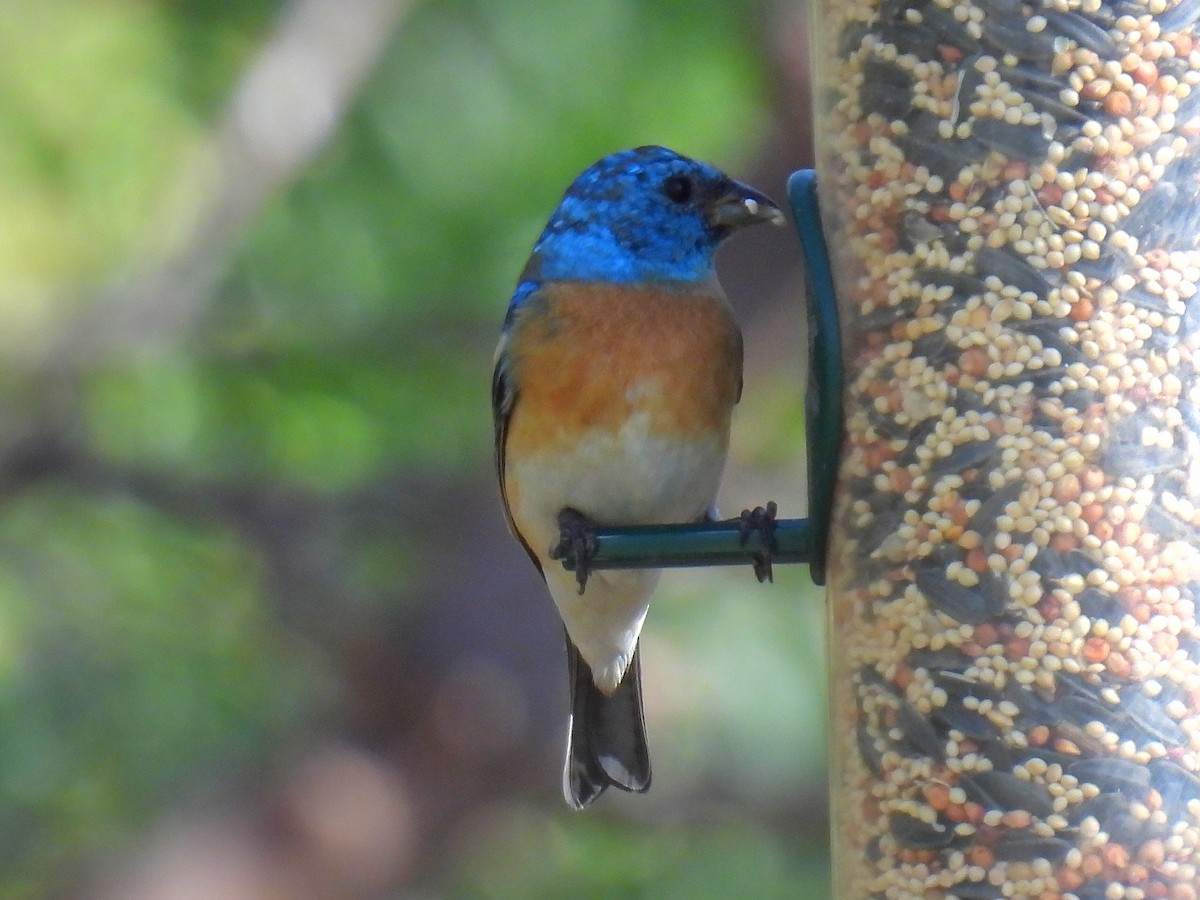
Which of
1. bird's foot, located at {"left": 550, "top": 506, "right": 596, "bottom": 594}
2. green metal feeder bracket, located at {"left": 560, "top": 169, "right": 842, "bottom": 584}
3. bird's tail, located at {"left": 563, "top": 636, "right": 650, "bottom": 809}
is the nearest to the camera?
green metal feeder bracket, located at {"left": 560, "top": 169, "right": 842, "bottom": 584}

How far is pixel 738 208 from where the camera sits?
4730mm

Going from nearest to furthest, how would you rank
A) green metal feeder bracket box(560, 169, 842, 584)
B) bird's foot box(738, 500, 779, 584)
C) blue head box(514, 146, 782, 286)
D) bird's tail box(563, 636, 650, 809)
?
green metal feeder bracket box(560, 169, 842, 584) → bird's foot box(738, 500, 779, 584) → blue head box(514, 146, 782, 286) → bird's tail box(563, 636, 650, 809)

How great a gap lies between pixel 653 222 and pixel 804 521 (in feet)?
4.23

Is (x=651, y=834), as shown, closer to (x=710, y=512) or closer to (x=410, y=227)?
(x=410, y=227)

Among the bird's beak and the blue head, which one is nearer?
the bird's beak

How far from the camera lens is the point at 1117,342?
3182 mm

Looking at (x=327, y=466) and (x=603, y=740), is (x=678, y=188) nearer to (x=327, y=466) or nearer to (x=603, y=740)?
(x=603, y=740)

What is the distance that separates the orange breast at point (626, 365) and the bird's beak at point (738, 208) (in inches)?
7.9

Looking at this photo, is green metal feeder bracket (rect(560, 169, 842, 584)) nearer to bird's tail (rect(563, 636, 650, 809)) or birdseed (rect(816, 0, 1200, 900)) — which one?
birdseed (rect(816, 0, 1200, 900))

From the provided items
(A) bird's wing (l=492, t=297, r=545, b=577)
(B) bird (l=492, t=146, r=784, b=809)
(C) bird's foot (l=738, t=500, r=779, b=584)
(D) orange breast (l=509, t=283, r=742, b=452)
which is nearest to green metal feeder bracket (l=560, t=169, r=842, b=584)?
(C) bird's foot (l=738, t=500, r=779, b=584)

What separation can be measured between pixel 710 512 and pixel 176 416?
3551 millimetres

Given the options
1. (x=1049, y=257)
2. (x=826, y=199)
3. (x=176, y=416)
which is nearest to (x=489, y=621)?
(x=176, y=416)

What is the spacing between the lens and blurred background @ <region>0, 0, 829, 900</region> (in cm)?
721

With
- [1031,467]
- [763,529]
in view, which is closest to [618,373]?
[763,529]
